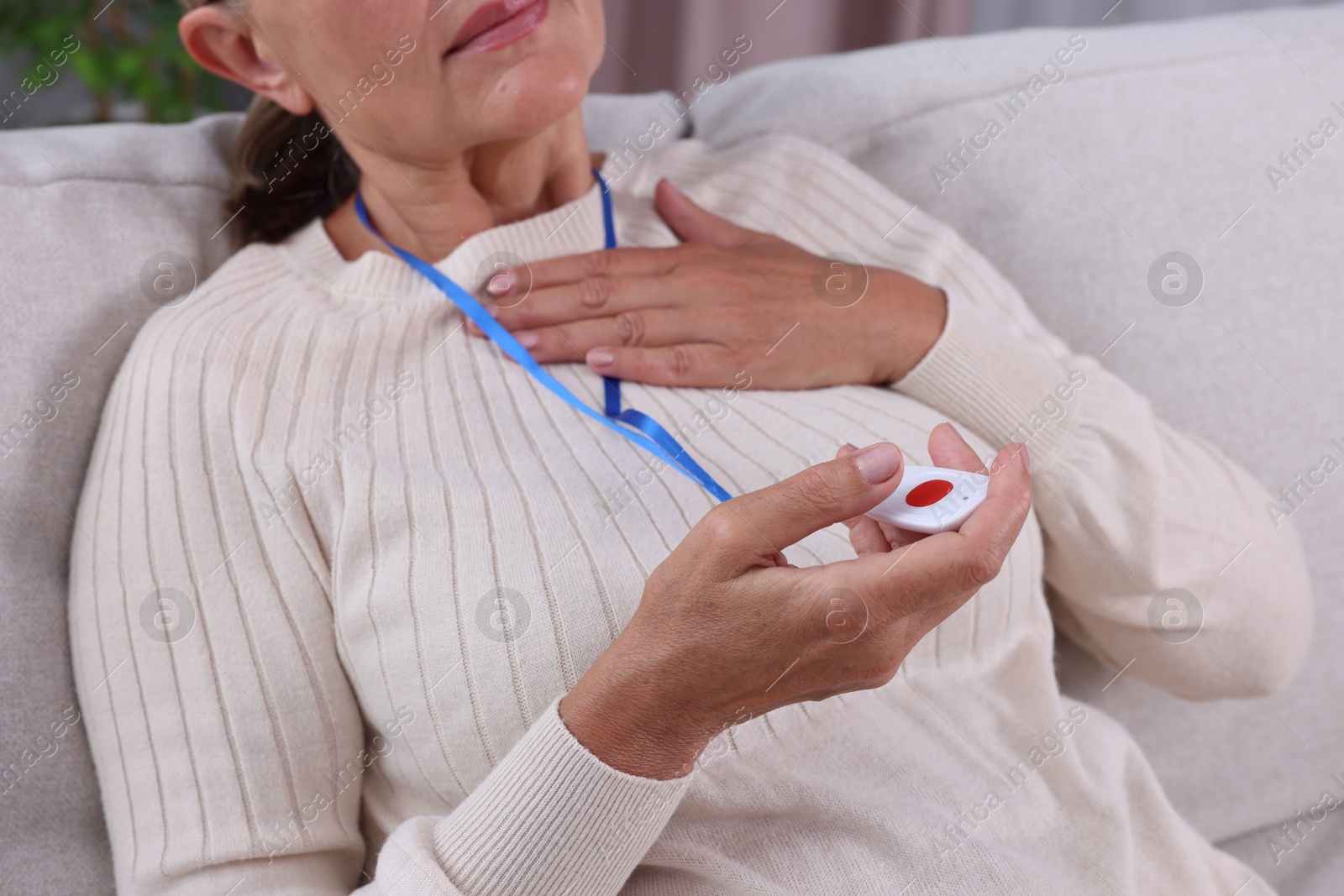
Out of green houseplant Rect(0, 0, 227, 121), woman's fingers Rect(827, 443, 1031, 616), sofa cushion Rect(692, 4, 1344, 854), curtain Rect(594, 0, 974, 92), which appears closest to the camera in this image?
woman's fingers Rect(827, 443, 1031, 616)

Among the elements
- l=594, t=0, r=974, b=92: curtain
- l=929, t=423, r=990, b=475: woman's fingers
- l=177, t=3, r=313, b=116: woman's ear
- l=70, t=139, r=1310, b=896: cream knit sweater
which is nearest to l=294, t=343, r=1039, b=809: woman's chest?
l=70, t=139, r=1310, b=896: cream knit sweater

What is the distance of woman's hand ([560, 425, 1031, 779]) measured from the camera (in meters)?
0.52

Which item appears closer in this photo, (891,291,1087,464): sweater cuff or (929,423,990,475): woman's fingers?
(929,423,990,475): woman's fingers

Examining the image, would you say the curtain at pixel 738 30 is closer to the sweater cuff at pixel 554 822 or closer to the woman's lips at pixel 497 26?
the woman's lips at pixel 497 26

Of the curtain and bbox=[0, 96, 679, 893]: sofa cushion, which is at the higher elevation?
bbox=[0, 96, 679, 893]: sofa cushion

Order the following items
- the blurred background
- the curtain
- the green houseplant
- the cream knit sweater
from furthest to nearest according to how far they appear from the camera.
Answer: the curtain
the blurred background
the green houseplant
the cream knit sweater

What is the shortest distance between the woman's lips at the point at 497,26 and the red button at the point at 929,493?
1.59 feet

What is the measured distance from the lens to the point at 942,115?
1105 mm

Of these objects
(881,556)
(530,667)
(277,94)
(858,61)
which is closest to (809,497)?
(881,556)

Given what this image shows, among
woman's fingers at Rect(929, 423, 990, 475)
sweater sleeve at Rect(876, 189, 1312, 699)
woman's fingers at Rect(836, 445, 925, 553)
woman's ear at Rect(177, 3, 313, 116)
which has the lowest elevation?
sweater sleeve at Rect(876, 189, 1312, 699)

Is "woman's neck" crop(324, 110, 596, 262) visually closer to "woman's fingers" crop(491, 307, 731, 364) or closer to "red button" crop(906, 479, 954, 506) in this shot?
"woman's fingers" crop(491, 307, 731, 364)

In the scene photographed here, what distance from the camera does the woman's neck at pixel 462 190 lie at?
0.92m

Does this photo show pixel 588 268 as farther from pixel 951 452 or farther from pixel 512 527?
pixel 951 452

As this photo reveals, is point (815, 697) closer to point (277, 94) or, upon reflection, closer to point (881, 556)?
point (881, 556)
